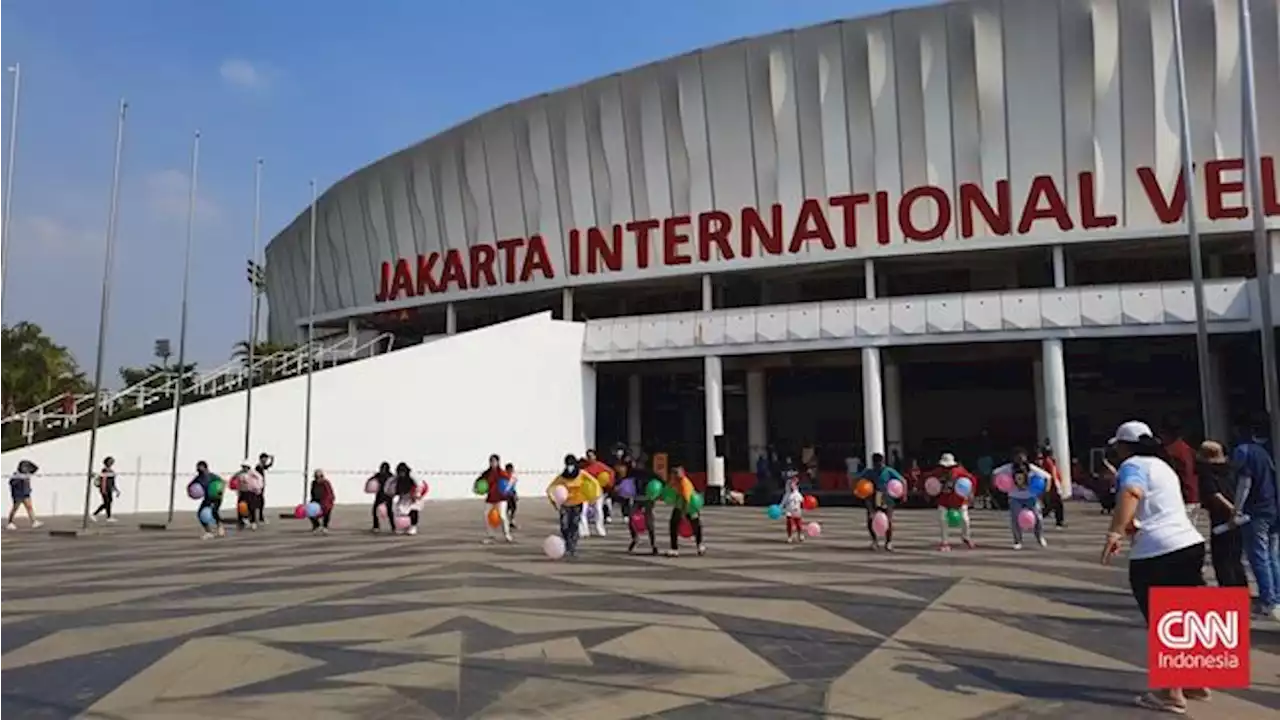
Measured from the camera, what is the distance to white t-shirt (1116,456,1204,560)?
18.6ft

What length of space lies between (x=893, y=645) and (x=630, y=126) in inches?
1279

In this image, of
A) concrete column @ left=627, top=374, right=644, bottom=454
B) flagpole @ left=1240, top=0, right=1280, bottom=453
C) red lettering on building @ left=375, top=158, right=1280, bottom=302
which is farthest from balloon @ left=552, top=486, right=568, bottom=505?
concrete column @ left=627, top=374, right=644, bottom=454

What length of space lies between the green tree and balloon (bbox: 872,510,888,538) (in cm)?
2963

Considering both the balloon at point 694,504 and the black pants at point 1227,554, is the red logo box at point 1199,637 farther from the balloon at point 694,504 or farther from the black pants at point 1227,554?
the balloon at point 694,504

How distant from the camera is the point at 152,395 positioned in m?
29.3

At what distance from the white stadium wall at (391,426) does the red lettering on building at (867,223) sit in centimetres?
425

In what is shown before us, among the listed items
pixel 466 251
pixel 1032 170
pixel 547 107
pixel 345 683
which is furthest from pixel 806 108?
pixel 345 683

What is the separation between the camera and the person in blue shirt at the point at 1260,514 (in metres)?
8.09

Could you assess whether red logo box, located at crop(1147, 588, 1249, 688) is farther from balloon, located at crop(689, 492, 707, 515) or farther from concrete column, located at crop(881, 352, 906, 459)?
concrete column, located at crop(881, 352, 906, 459)

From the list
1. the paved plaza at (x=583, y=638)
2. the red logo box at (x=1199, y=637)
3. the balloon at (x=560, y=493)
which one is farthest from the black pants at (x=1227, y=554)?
the balloon at (x=560, y=493)

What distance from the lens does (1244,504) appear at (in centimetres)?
808

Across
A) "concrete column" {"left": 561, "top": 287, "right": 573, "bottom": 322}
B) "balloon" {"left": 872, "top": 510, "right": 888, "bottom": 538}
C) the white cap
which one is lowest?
"balloon" {"left": 872, "top": 510, "right": 888, "bottom": 538}

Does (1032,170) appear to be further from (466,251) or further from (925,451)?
(466,251)

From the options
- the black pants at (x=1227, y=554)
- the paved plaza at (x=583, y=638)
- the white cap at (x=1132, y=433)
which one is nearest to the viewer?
the paved plaza at (x=583, y=638)
